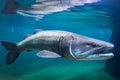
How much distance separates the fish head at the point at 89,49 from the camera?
4.62m

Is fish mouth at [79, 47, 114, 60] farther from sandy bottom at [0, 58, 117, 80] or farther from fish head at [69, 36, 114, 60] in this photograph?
sandy bottom at [0, 58, 117, 80]

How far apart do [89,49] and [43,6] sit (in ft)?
17.6

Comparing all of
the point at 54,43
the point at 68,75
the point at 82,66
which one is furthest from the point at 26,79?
the point at 54,43

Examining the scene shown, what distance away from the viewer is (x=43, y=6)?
970 centimetres

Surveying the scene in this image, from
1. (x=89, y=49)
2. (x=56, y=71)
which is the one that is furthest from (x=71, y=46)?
(x=56, y=71)

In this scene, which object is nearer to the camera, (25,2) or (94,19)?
(25,2)

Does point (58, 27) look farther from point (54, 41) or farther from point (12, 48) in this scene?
point (54, 41)

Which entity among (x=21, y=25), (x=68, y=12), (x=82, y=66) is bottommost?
(x=82, y=66)

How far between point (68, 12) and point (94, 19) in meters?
1.86

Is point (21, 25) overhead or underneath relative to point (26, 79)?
overhead

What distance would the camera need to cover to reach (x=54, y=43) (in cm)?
490

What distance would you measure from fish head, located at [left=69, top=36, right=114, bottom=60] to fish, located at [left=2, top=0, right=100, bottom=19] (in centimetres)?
454

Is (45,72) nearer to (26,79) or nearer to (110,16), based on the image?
(26,79)

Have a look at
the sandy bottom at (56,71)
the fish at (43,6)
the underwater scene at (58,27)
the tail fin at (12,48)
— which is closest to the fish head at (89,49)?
the underwater scene at (58,27)
